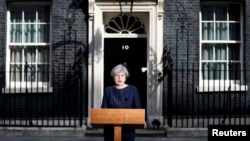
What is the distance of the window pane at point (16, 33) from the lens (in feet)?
47.8

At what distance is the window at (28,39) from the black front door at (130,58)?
164 centimetres

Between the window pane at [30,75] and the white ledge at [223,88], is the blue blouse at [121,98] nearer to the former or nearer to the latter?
the white ledge at [223,88]

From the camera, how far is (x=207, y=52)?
14.6 meters

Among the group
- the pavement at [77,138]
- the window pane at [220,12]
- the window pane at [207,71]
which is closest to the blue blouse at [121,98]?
the pavement at [77,138]

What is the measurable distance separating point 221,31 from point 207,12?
0.65 meters

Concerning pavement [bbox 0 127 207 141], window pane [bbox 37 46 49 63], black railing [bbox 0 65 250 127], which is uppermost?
window pane [bbox 37 46 49 63]

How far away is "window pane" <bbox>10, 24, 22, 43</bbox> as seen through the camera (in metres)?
14.6

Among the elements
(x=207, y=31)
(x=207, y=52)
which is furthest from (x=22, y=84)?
(x=207, y=31)

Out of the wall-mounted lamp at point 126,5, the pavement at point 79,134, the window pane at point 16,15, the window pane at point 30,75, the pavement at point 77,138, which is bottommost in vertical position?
the pavement at point 77,138

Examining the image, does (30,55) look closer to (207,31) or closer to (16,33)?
(16,33)

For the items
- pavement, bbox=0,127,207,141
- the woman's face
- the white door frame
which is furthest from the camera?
the white door frame

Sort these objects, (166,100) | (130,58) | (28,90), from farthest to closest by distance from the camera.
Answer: (130,58)
(28,90)
(166,100)

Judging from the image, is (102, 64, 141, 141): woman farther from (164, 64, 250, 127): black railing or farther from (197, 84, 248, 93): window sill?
(197, 84, 248, 93): window sill

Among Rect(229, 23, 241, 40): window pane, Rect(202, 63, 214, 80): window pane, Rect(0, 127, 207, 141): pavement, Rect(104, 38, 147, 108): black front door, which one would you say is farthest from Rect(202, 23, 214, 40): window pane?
Rect(0, 127, 207, 141): pavement
